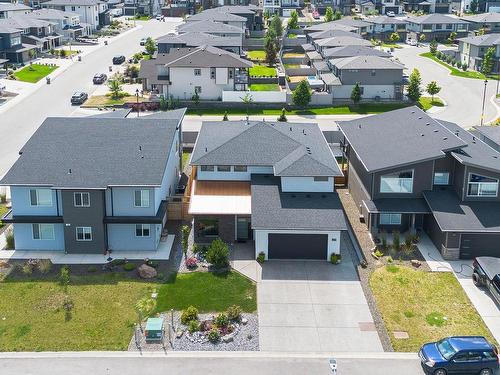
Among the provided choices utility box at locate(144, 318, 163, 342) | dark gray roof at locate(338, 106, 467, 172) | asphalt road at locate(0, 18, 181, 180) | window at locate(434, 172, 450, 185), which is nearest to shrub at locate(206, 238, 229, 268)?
utility box at locate(144, 318, 163, 342)

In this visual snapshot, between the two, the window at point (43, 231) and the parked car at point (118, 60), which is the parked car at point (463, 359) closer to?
the window at point (43, 231)

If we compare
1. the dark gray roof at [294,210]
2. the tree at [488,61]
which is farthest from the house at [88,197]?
the tree at [488,61]

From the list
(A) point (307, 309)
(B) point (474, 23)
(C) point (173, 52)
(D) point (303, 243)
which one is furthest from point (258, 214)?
(B) point (474, 23)

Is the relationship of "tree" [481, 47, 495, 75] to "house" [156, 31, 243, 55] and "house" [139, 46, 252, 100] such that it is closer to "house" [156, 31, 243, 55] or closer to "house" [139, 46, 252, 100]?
"house" [156, 31, 243, 55]

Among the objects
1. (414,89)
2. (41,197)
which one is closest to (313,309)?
(41,197)

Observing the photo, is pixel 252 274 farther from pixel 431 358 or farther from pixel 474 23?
pixel 474 23

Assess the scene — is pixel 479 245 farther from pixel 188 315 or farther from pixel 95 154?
pixel 95 154
